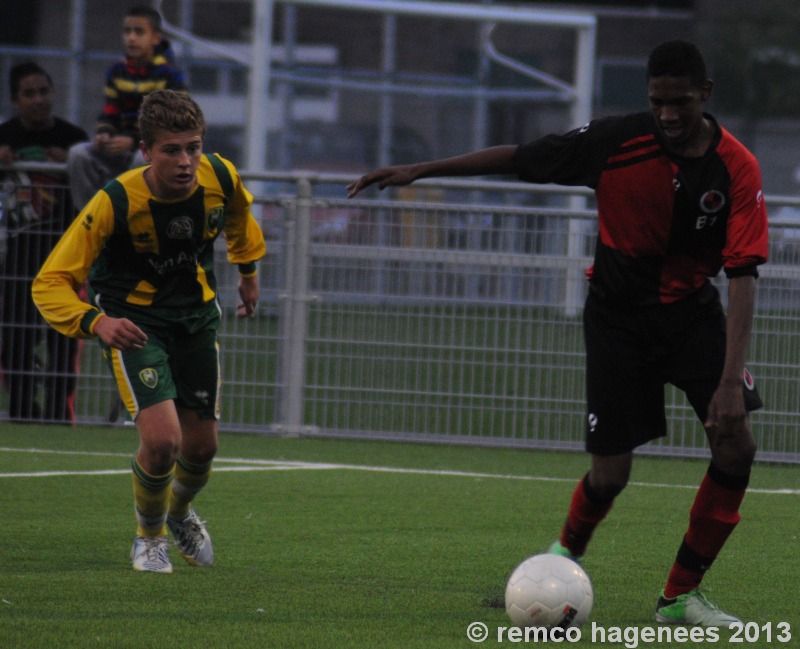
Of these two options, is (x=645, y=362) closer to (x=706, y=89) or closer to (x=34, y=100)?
(x=706, y=89)

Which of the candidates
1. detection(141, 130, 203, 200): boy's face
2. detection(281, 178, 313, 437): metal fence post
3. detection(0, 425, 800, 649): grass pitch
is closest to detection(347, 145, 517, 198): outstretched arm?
detection(141, 130, 203, 200): boy's face

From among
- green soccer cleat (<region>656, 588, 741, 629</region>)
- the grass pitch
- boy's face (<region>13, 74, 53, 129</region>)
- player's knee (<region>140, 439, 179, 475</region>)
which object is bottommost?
the grass pitch

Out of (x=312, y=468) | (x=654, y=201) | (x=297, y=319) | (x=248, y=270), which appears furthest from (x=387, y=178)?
(x=297, y=319)

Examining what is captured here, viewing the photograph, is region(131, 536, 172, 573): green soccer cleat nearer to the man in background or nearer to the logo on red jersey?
the logo on red jersey

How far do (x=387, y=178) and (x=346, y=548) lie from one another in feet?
6.24

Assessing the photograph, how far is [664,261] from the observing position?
4988 mm

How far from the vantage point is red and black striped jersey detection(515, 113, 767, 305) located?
4.81 m

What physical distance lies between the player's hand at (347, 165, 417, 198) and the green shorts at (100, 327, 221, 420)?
4.18 feet

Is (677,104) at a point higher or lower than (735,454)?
higher

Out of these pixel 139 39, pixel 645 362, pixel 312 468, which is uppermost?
pixel 139 39

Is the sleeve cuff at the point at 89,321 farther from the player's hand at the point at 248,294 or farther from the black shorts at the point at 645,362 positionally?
the black shorts at the point at 645,362

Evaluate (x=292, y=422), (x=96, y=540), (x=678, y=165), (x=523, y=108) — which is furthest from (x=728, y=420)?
(x=523, y=108)

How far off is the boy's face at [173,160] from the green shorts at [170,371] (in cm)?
57

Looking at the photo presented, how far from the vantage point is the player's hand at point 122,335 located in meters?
5.46
